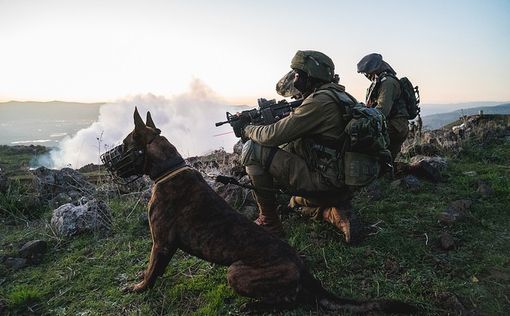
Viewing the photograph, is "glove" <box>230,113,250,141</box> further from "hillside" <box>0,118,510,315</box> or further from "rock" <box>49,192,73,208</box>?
"rock" <box>49,192,73,208</box>

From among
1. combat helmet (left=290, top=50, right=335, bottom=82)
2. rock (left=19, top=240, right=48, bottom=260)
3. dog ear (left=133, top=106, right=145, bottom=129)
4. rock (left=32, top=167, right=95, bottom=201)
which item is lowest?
rock (left=19, top=240, right=48, bottom=260)

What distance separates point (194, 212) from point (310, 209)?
219 centimetres

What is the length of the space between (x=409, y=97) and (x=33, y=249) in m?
6.27

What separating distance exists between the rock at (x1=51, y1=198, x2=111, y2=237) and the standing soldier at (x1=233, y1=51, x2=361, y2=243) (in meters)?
2.30

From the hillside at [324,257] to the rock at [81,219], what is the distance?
0.09m

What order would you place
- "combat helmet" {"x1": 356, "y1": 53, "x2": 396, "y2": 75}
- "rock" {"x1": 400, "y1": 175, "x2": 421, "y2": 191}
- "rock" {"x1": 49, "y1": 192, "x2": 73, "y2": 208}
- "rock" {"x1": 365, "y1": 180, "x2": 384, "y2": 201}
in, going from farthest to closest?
"combat helmet" {"x1": 356, "y1": 53, "x2": 396, "y2": 75}, "rock" {"x1": 49, "y1": 192, "x2": 73, "y2": 208}, "rock" {"x1": 400, "y1": 175, "x2": 421, "y2": 191}, "rock" {"x1": 365, "y1": 180, "x2": 384, "y2": 201}

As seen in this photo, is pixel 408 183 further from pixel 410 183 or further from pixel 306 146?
pixel 306 146

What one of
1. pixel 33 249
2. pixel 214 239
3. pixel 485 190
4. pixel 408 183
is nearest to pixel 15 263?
pixel 33 249

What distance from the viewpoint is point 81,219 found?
527 centimetres

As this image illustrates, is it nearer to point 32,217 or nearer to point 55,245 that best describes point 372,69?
point 55,245

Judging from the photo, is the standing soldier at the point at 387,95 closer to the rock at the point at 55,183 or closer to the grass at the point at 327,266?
the grass at the point at 327,266

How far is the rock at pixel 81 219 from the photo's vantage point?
5.21m

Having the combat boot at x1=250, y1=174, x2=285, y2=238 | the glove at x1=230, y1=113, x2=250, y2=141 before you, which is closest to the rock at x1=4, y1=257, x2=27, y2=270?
the combat boot at x1=250, y1=174, x2=285, y2=238

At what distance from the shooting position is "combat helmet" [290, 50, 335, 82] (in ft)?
14.3
